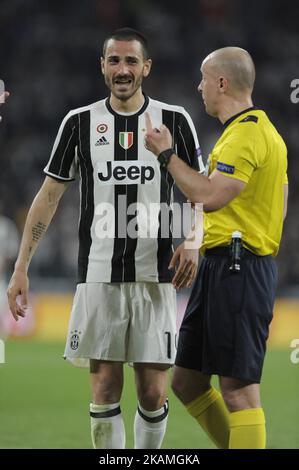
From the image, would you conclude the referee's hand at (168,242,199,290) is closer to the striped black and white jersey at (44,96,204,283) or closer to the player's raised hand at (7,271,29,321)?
the striped black and white jersey at (44,96,204,283)

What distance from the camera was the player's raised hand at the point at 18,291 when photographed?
4336mm

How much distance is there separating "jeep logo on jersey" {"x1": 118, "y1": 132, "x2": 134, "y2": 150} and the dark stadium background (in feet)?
31.9

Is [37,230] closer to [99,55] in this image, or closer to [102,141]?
[102,141]

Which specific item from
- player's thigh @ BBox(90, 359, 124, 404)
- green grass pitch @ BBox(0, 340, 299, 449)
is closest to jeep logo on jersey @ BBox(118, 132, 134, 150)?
player's thigh @ BBox(90, 359, 124, 404)

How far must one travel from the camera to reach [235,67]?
4035 millimetres

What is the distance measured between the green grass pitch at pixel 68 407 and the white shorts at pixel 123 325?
121 centimetres

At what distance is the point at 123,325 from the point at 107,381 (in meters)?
0.26

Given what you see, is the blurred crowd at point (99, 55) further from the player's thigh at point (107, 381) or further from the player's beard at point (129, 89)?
the player's thigh at point (107, 381)

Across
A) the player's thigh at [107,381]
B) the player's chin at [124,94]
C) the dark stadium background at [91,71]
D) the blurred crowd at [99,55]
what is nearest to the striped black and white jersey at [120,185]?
the player's chin at [124,94]

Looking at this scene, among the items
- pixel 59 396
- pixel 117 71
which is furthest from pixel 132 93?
pixel 59 396

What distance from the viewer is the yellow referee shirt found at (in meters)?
3.88

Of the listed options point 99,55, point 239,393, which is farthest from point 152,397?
point 99,55

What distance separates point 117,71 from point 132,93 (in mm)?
136

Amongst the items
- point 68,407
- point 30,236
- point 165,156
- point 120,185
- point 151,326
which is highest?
point 165,156
